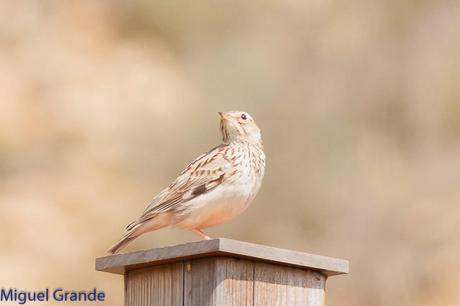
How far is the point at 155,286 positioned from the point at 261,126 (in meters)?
8.72

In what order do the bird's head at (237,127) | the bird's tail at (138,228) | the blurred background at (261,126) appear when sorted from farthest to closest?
the blurred background at (261,126), the bird's head at (237,127), the bird's tail at (138,228)

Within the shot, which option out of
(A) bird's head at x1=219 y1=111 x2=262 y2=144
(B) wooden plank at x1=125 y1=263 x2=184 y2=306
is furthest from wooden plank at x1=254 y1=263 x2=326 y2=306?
(A) bird's head at x1=219 y1=111 x2=262 y2=144

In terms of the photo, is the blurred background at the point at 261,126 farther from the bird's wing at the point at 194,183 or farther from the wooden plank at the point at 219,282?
the wooden plank at the point at 219,282

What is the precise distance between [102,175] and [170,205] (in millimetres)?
7074

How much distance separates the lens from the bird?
6981 mm

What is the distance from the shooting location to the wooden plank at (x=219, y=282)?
17.9 ft

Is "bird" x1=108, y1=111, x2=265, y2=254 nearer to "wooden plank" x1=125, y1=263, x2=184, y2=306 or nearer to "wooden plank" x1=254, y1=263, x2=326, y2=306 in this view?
"wooden plank" x1=125, y1=263, x2=184, y2=306

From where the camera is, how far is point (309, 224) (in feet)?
46.8

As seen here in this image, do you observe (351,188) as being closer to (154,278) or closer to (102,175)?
(102,175)

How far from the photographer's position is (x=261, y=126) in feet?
47.1

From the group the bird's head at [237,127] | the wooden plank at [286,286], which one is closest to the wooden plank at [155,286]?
the wooden plank at [286,286]

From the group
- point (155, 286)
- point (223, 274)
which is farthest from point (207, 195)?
point (223, 274)

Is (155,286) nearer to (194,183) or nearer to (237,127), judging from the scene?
(194,183)

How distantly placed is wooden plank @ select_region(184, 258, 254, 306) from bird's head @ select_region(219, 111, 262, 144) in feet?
7.12
